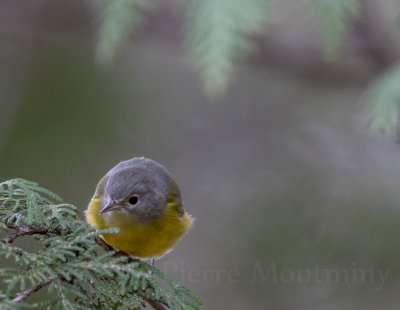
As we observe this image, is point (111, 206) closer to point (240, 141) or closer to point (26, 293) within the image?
point (26, 293)

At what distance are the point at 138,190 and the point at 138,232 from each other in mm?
338

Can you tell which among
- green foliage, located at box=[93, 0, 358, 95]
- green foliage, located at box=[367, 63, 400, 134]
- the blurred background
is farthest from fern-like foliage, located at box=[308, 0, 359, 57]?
the blurred background

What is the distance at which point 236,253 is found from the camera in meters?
6.80

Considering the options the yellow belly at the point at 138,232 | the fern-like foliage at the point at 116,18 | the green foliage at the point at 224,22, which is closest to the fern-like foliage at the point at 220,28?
the green foliage at the point at 224,22

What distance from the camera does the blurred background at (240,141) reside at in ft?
18.8

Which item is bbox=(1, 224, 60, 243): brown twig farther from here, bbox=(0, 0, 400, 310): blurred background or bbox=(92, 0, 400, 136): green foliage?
bbox=(0, 0, 400, 310): blurred background

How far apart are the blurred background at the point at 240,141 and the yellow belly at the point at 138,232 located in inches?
82.4

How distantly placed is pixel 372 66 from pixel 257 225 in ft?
6.99

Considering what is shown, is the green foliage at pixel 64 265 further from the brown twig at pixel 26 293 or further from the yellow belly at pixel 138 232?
the yellow belly at pixel 138 232

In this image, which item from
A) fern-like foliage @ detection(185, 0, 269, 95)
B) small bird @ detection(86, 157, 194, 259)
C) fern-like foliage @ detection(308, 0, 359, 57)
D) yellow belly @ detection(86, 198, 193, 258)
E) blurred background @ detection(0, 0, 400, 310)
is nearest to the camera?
fern-like foliage @ detection(185, 0, 269, 95)

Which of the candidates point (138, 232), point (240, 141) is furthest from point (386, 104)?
point (240, 141)

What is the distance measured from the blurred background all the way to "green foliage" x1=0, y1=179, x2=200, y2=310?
3282mm

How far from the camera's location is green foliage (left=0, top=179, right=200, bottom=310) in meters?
1.91

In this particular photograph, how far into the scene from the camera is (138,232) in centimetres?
347
